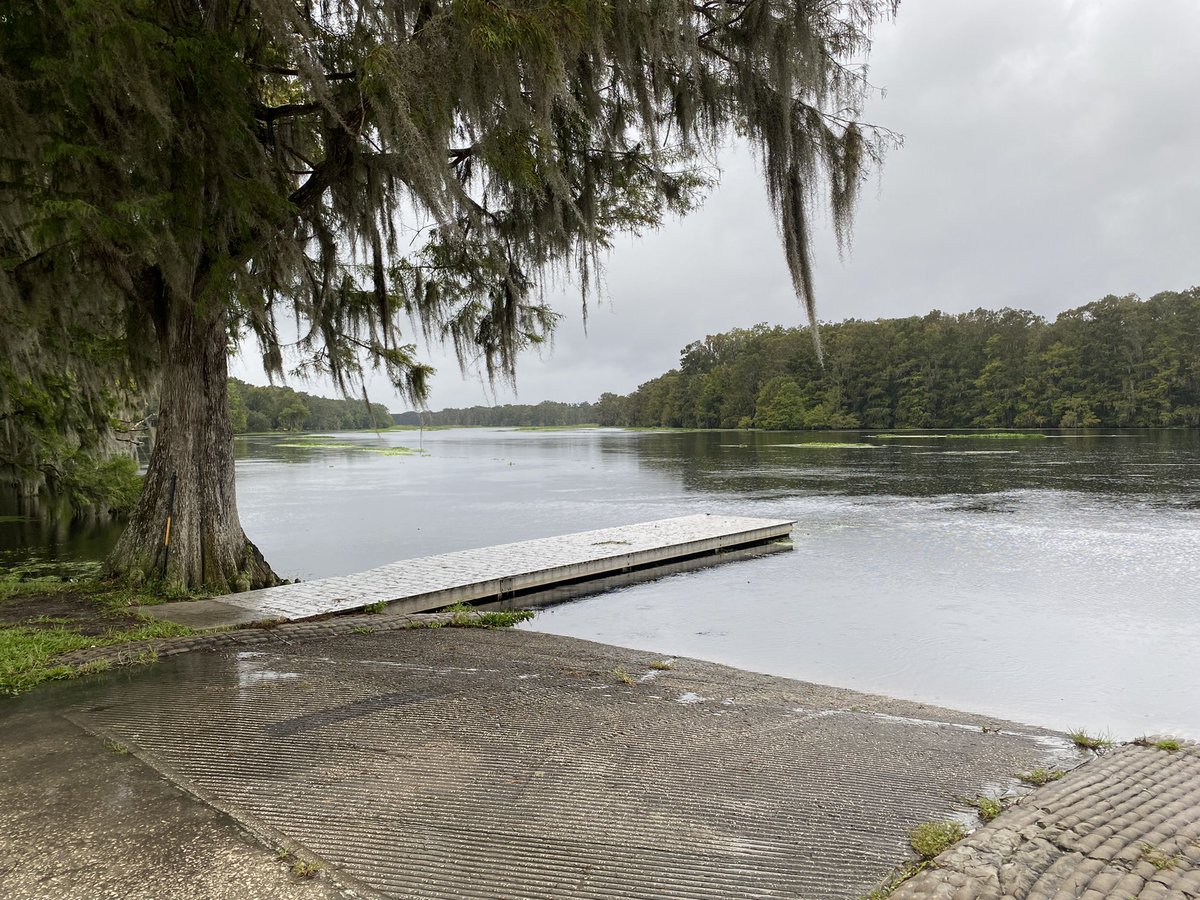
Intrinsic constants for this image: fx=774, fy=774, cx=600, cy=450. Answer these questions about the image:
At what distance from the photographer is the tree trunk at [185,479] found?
8078 millimetres

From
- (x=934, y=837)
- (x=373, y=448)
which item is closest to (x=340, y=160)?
(x=934, y=837)

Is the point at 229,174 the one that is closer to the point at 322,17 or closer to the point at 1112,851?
the point at 322,17

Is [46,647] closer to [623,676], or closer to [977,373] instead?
[623,676]

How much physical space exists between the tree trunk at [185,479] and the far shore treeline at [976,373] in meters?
51.7

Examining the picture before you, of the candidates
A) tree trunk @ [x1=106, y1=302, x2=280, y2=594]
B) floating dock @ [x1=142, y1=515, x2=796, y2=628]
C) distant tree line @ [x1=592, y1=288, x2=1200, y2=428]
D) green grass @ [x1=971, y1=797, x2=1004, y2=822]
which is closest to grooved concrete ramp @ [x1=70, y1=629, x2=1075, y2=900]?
green grass @ [x1=971, y1=797, x2=1004, y2=822]

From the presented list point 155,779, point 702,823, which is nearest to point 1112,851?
point 702,823

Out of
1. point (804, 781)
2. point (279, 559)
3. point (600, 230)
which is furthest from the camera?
point (279, 559)

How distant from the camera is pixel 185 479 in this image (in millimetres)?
8109

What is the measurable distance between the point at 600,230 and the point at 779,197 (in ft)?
8.83

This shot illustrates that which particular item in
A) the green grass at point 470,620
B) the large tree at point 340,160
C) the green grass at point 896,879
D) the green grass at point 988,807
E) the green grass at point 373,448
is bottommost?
the green grass at point 470,620

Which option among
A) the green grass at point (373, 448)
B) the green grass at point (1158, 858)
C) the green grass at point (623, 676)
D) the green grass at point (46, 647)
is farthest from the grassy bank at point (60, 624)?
the green grass at point (373, 448)

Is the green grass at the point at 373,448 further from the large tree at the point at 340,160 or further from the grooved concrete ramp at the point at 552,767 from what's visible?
the grooved concrete ramp at the point at 552,767

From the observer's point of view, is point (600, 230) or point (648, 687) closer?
point (648, 687)

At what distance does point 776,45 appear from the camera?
6707 millimetres
